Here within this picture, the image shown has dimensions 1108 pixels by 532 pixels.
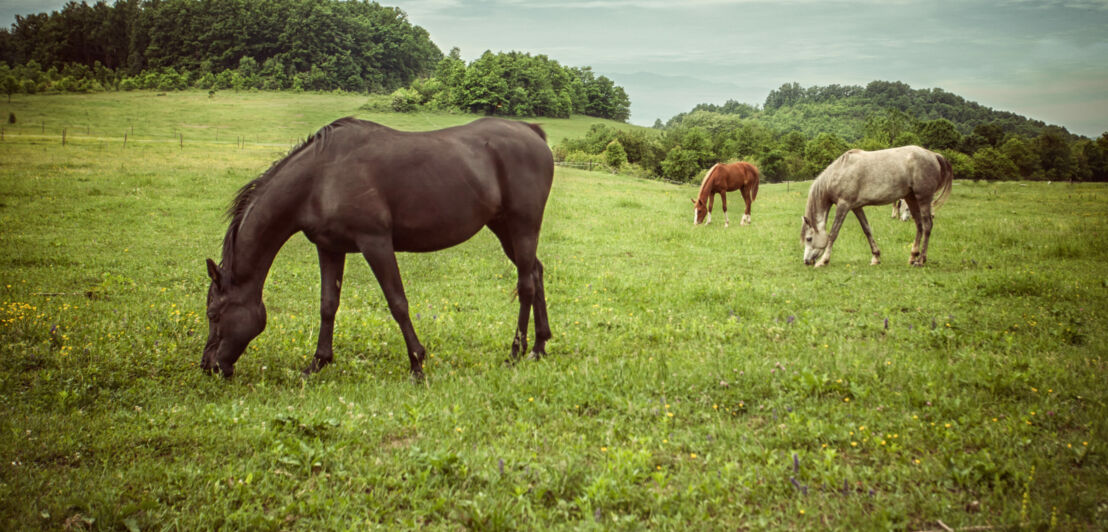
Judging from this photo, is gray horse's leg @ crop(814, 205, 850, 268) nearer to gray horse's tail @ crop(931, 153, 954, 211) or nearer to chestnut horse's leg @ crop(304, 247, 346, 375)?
gray horse's tail @ crop(931, 153, 954, 211)

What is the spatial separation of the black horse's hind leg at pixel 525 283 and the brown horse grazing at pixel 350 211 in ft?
1.70

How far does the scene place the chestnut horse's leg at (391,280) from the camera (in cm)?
587

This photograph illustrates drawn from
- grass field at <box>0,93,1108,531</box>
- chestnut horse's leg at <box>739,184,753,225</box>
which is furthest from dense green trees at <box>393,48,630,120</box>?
grass field at <box>0,93,1108,531</box>

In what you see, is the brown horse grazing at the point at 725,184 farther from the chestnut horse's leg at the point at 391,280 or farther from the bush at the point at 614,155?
the bush at the point at 614,155

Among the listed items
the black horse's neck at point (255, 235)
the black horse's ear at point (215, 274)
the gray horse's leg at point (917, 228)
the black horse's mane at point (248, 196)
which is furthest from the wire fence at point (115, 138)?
the gray horse's leg at point (917, 228)

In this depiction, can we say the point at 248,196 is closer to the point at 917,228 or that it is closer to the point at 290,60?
the point at 917,228

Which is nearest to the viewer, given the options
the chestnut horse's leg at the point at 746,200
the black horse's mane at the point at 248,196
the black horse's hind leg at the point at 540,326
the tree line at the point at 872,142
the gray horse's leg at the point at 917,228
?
the black horse's mane at the point at 248,196

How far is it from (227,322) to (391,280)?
5.93ft

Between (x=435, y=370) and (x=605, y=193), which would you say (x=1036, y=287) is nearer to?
(x=435, y=370)

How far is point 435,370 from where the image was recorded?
6.36m

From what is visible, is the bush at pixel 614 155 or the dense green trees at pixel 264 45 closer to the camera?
the bush at pixel 614 155

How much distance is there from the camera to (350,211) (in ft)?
18.9

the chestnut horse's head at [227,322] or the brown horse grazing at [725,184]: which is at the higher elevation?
the brown horse grazing at [725,184]

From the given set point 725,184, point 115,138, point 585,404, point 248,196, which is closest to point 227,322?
point 248,196
